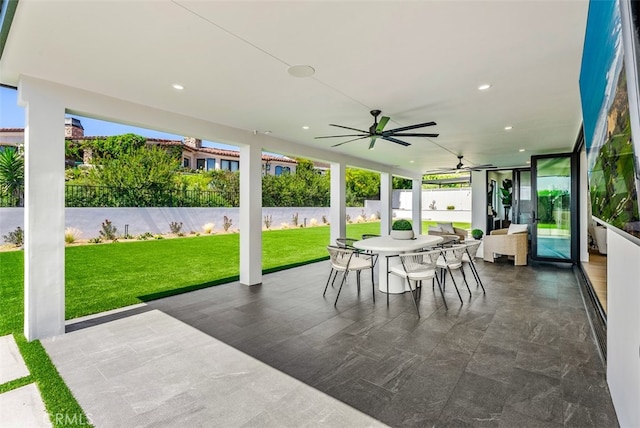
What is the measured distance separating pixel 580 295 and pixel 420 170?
21.6 ft

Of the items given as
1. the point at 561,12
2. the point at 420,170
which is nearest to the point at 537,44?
the point at 561,12

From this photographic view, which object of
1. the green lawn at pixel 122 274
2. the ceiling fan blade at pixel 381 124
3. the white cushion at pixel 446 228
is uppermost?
the ceiling fan blade at pixel 381 124

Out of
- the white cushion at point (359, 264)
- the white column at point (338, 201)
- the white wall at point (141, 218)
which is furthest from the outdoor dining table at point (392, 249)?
the white wall at point (141, 218)

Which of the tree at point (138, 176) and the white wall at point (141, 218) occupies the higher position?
the tree at point (138, 176)

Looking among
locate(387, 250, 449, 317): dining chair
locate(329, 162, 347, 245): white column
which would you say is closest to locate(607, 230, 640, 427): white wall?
locate(387, 250, 449, 317): dining chair

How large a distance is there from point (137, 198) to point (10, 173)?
3026 mm

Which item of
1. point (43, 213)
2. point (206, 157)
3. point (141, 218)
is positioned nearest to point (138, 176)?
point (141, 218)

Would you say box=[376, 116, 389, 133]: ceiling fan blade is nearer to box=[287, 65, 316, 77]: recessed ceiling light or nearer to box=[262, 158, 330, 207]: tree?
box=[287, 65, 316, 77]: recessed ceiling light

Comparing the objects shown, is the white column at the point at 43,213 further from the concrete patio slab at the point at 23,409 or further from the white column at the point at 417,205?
the white column at the point at 417,205

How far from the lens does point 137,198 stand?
32.6ft

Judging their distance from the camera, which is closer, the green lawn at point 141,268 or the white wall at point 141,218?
the green lawn at point 141,268

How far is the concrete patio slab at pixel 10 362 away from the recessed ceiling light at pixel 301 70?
3316 mm

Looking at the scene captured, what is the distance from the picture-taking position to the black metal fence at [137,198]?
29.0 ft

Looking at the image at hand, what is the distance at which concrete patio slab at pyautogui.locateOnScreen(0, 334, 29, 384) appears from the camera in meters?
2.39
